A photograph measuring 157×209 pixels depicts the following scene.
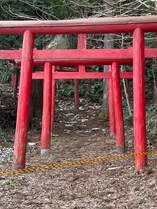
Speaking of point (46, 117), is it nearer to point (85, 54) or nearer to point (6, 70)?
point (85, 54)

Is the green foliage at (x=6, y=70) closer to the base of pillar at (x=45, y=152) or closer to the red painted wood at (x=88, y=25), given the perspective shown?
the base of pillar at (x=45, y=152)

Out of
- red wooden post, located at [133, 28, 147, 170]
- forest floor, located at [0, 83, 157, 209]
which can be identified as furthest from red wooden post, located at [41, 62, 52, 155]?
red wooden post, located at [133, 28, 147, 170]

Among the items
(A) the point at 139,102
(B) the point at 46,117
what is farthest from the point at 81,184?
(B) the point at 46,117

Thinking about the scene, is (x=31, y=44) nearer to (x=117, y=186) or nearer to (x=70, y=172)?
(x=70, y=172)

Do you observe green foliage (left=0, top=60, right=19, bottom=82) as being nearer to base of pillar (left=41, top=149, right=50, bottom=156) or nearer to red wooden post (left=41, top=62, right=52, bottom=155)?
red wooden post (left=41, top=62, right=52, bottom=155)

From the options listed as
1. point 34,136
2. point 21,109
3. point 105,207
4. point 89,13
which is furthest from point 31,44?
point 89,13

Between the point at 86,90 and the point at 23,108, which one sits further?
the point at 86,90

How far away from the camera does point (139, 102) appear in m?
5.82

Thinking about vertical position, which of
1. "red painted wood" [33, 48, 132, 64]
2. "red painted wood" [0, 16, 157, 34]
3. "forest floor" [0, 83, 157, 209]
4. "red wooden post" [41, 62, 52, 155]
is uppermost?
"red painted wood" [0, 16, 157, 34]

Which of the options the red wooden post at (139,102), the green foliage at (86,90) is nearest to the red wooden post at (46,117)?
the red wooden post at (139,102)

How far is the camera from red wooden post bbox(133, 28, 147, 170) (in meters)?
5.78

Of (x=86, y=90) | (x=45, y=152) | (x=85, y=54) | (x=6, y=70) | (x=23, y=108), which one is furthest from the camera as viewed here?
(x=86, y=90)

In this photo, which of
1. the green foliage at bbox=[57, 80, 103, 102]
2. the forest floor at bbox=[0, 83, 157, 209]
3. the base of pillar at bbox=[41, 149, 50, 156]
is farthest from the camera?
the green foliage at bbox=[57, 80, 103, 102]

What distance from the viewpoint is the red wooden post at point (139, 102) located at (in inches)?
227
